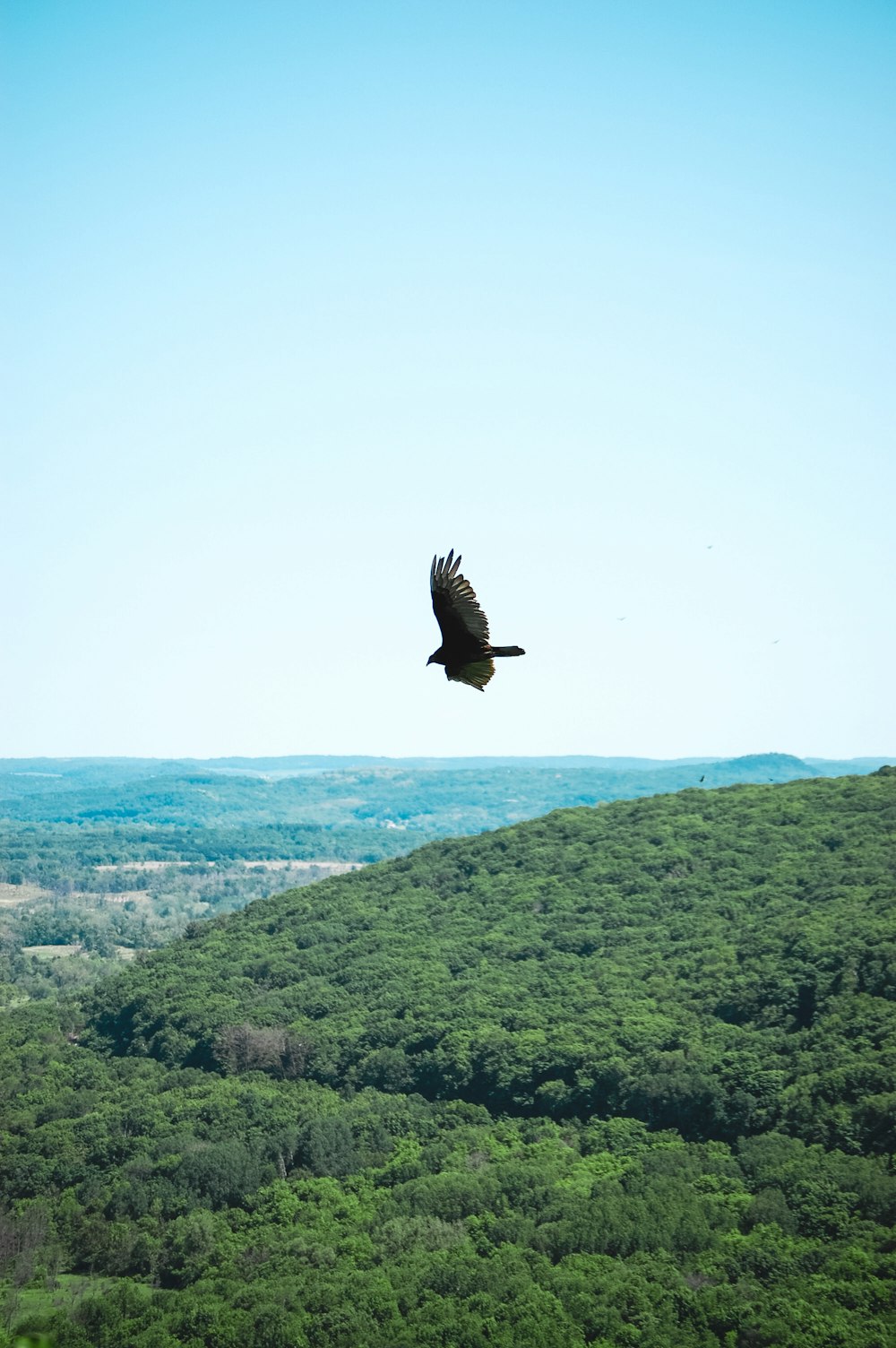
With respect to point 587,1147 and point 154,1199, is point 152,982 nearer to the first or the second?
point 154,1199

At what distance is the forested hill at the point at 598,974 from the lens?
2643 inches

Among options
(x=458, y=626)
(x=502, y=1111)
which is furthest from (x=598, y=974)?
(x=458, y=626)

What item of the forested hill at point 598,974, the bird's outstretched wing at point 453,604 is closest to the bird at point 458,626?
the bird's outstretched wing at point 453,604

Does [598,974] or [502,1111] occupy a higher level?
[598,974]

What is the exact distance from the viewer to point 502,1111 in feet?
233

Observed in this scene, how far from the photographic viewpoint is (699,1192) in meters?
56.5

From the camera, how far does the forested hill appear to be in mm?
67125

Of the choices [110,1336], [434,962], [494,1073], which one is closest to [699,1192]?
[494,1073]

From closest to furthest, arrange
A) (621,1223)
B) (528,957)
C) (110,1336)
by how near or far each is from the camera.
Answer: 1. (110,1336)
2. (621,1223)
3. (528,957)

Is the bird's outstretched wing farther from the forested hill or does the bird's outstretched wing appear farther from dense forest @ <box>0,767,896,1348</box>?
the forested hill

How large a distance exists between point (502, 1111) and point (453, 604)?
63.2 metres

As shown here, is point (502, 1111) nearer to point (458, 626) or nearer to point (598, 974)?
point (598, 974)

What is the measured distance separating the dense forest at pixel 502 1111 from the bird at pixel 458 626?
128 feet

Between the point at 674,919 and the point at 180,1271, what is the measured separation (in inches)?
1832
